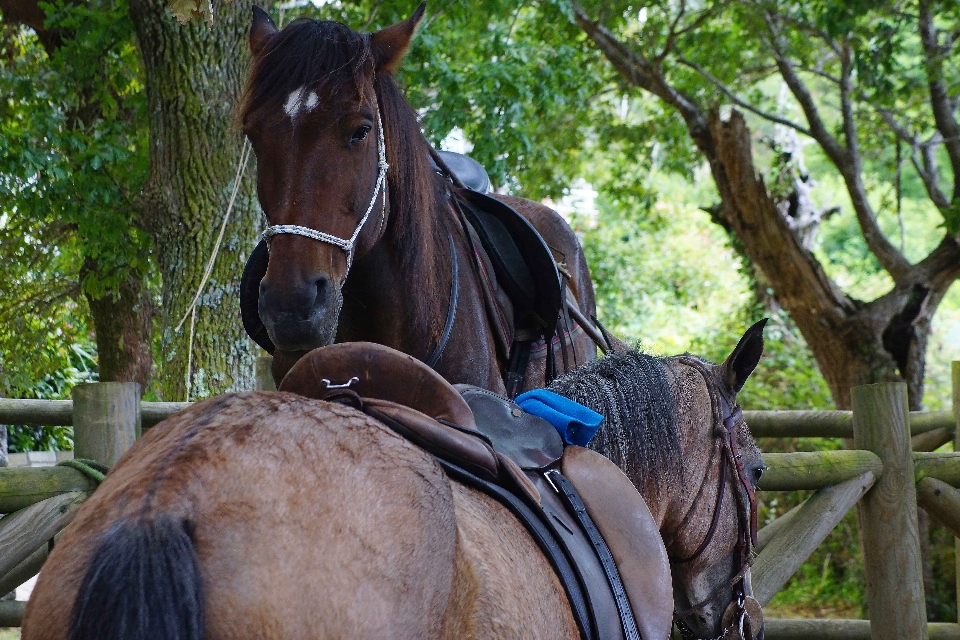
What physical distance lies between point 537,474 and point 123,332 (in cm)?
617

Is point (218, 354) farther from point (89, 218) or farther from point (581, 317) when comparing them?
point (581, 317)

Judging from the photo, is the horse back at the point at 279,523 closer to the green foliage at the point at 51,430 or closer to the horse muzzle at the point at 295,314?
the horse muzzle at the point at 295,314

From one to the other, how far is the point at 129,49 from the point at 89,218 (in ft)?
5.41

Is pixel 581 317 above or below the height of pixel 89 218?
below

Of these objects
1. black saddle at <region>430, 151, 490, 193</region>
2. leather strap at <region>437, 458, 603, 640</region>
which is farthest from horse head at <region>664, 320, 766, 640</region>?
black saddle at <region>430, 151, 490, 193</region>

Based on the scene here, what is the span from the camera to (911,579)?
363cm

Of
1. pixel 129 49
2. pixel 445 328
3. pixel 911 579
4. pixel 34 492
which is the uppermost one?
pixel 129 49

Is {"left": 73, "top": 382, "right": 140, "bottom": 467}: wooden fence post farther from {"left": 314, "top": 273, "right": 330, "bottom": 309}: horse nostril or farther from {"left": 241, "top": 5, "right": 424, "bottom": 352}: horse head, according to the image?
{"left": 314, "top": 273, "right": 330, "bottom": 309}: horse nostril

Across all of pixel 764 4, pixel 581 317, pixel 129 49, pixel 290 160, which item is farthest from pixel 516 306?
pixel 764 4

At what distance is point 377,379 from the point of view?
1.59 meters

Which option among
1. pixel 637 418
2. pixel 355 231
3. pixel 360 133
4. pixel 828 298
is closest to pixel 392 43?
pixel 360 133

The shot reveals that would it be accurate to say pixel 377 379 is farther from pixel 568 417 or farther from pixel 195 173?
pixel 195 173

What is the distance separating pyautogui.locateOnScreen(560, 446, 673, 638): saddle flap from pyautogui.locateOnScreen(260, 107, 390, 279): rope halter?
1116 mm

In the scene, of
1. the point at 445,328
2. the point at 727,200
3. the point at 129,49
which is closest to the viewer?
the point at 445,328
